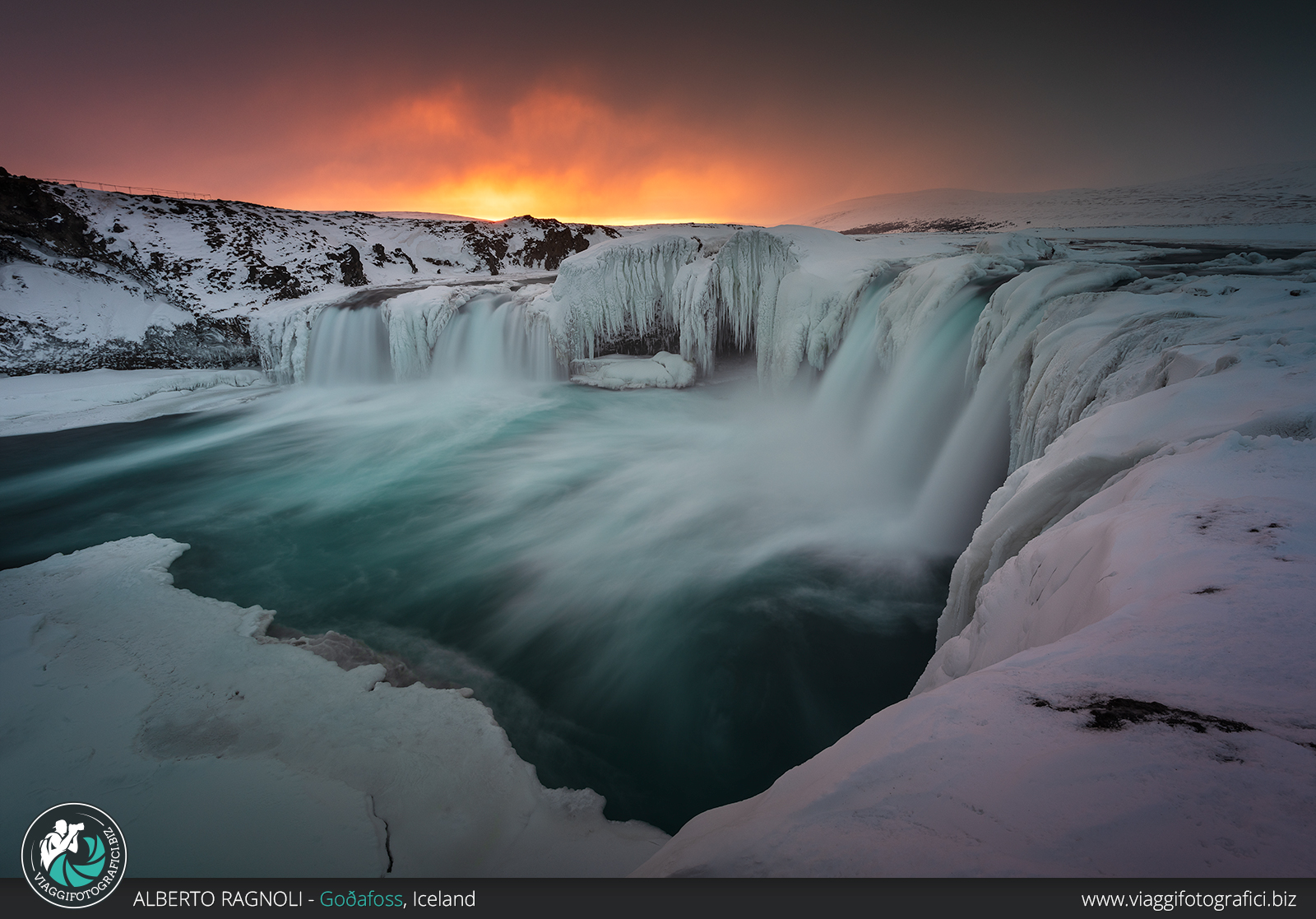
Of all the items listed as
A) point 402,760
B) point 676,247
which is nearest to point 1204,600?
point 402,760

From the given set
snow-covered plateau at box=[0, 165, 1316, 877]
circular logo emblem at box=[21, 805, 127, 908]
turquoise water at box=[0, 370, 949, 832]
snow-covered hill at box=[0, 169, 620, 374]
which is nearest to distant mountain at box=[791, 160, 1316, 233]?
snow-covered plateau at box=[0, 165, 1316, 877]

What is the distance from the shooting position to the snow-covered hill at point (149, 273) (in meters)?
13.4

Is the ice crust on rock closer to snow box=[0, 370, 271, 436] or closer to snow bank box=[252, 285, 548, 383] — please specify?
snow bank box=[252, 285, 548, 383]

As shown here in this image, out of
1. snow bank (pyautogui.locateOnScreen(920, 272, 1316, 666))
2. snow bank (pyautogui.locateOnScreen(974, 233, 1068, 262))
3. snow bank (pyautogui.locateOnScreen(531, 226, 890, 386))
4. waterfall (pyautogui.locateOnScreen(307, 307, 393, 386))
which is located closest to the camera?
snow bank (pyautogui.locateOnScreen(920, 272, 1316, 666))

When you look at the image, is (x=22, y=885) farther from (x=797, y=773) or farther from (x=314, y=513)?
(x=314, y=513)

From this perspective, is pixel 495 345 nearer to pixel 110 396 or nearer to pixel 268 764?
pixel 110 396

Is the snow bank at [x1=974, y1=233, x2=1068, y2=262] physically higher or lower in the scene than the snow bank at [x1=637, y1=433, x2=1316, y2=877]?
higher

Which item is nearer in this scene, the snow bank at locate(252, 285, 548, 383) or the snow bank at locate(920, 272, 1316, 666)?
the snow bank at locate(920, 272, 1316, 666)

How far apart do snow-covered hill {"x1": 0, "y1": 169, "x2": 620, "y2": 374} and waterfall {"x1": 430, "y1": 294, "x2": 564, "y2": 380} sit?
7125 mm

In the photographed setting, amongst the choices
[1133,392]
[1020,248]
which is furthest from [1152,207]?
[1133,392]

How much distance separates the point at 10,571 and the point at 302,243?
62.0 ft

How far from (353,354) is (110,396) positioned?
5.47 meters

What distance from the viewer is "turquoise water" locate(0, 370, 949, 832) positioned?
11.9ft

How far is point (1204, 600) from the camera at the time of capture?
1.22m
